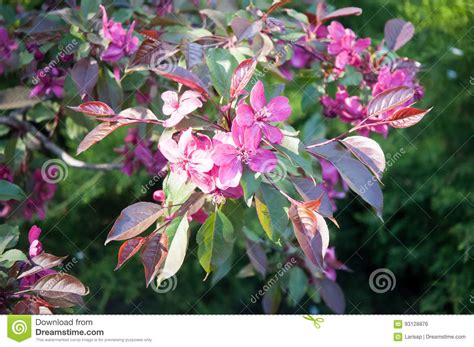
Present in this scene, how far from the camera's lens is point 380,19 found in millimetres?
2656

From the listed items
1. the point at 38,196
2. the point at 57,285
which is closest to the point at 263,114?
the point at 57,285

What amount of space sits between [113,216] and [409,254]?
1214 mm

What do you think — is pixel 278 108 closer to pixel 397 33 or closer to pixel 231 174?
pixel 231 174

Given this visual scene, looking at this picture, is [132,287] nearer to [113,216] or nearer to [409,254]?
[113,216]

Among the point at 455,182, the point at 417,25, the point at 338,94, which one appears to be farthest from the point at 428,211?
the point at 338,94

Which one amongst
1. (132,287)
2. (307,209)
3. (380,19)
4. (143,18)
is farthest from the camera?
(380,19)

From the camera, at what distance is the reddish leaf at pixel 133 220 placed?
997 millimetres

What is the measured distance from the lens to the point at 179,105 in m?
1.02

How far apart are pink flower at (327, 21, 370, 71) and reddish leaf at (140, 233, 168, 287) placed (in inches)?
25.6

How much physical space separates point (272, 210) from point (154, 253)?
0.20 meters

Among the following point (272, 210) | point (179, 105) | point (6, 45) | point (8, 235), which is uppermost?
point (179, 105)

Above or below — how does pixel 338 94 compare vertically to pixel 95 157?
above
